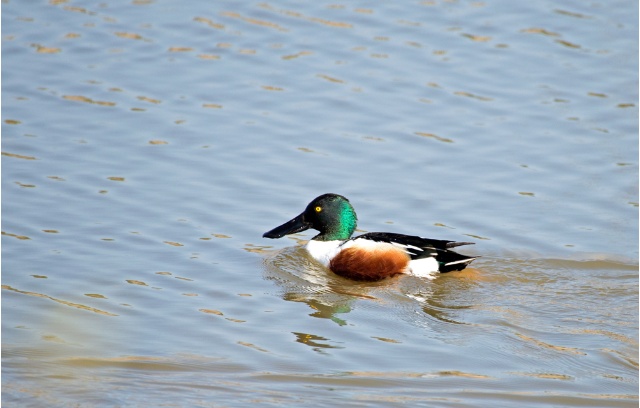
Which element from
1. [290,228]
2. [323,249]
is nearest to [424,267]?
[323,249]

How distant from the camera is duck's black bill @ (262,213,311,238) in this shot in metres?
9.46

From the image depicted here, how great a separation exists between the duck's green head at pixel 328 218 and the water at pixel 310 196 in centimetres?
29

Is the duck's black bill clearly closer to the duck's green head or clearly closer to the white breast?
the duck's green head

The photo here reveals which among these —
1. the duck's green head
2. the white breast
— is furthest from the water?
the duck's green head

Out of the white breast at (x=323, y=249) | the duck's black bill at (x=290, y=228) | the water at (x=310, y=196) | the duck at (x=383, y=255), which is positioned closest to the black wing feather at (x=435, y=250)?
the duck at (x=383, y=255)

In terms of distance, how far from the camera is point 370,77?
512 inches

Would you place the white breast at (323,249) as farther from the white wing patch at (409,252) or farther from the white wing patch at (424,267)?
the white wing patch at (424,267)

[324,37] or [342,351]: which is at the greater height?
[324,37]

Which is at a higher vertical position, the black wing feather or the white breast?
the black wing feather

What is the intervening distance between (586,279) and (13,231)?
4771mm

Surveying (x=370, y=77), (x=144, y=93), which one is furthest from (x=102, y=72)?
(x=370, y=77)

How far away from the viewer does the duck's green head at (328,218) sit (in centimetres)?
968

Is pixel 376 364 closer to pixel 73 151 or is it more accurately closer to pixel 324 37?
pixel 73 151

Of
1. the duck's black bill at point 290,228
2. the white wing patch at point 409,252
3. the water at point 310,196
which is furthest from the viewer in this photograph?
the duck's black bill at point 290,228
